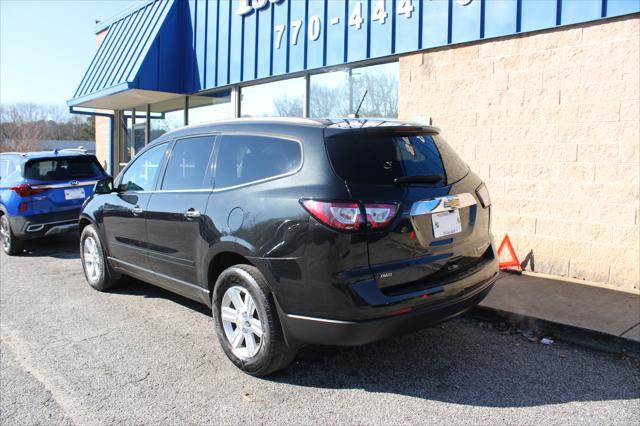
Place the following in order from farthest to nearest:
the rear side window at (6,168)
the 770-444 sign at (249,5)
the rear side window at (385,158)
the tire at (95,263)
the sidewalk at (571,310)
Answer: the 770-444 sign at (249,5), the rear side window at (6,168), the tire at (95,263), the sidewalk at (571,310), the rear side window at (385,158)

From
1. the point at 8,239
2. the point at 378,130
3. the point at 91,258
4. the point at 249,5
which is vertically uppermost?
the point at 249,5

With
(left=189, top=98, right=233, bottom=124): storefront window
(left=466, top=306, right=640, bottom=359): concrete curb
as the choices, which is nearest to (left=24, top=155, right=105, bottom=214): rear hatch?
(left=189, top=98, right=233, bottom=124): storefront window

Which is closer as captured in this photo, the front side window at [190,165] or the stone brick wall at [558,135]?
the front side window at [190,165]

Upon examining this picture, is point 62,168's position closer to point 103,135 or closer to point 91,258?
point 91,258

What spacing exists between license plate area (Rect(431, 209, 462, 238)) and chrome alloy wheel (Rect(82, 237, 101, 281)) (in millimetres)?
4135

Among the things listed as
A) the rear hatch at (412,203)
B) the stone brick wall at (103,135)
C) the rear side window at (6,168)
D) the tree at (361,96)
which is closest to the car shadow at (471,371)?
the rear hatch at (412,203)

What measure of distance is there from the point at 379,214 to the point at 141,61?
967 centimetres

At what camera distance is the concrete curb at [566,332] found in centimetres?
402

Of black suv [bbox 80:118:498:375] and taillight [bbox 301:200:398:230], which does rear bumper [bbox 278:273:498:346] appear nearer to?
black suv [bbox 80:118:498:375]

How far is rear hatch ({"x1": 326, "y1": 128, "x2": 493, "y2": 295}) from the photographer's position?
3246 millimetres

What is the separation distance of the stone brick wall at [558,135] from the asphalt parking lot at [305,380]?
1.88 metres

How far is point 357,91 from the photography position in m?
8.14

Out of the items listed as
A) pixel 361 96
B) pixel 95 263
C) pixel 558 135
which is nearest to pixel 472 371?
pixel 558 135

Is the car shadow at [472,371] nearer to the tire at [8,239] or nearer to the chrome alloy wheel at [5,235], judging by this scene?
the tire at [8,239]
